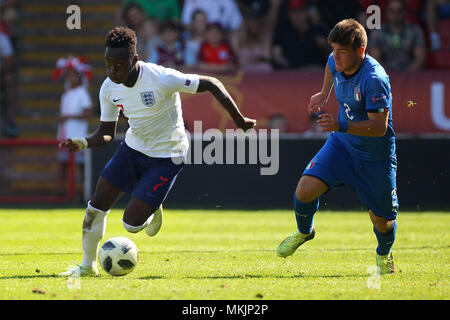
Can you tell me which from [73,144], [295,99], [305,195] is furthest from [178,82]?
[295,99]

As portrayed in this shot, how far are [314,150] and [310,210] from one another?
7308 millimetres

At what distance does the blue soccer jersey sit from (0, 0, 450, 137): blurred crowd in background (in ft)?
28.5

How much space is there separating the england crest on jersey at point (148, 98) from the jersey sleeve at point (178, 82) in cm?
14

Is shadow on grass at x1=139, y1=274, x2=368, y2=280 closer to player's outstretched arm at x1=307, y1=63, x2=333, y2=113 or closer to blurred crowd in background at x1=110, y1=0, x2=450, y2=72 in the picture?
player's outstretched arm at x1=307, y1=63, x2=333, y2=113

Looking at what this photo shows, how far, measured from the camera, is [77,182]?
16.0 metres

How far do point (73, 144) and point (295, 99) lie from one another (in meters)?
9.29

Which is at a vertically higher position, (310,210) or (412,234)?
(310,210)

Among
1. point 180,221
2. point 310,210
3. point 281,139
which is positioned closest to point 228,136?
point 281,139

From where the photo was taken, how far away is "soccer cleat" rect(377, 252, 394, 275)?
7422mm

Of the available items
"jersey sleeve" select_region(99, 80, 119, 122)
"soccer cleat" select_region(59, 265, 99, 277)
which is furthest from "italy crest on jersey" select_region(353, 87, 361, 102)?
"soccer cleat" select_region(59, 265, 99, 277)

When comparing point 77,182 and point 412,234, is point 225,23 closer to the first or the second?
point 77,182

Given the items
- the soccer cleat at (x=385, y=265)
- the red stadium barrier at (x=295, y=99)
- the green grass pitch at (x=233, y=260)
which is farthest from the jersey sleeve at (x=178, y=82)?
the red stadium barrier at (x=295, y=99)
